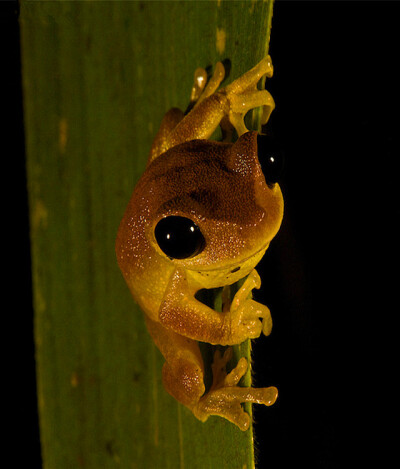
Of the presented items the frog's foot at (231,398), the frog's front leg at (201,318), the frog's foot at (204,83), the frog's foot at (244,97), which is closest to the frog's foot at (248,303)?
the frog's front leg at (201,318)

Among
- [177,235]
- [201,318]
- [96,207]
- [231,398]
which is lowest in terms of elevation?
[231,398]

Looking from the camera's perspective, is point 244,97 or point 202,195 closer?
point 202,195

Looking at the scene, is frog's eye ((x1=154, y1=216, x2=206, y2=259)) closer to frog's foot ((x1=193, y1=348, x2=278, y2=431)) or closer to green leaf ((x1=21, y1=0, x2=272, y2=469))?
frog's foot ((x1=193, y1=348, x2=278, y2=431))

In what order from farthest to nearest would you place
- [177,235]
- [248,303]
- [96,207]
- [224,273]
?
[96,207]
[248,303]
[224,273]
[177,235]

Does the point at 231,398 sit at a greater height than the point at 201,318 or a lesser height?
lesser

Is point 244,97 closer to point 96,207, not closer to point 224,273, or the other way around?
point 224,273

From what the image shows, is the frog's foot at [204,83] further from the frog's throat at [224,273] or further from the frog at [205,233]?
the frog's throat at [224,273]

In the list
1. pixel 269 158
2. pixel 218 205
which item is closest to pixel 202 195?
pixel 218 205
